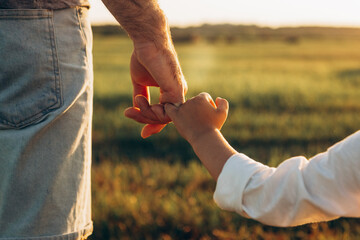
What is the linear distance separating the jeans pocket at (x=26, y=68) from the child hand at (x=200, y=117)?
37cm

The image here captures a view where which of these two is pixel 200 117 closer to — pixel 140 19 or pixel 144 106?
pixel 144 106

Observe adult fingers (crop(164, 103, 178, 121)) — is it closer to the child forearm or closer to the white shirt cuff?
the child forearm

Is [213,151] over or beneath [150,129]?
over

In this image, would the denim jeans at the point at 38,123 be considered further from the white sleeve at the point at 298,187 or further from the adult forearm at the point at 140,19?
the white sleeve at the point at 298,187

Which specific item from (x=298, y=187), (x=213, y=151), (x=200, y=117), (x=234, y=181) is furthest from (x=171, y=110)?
(x=298, y=187)

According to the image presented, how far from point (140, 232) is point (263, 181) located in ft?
6.01

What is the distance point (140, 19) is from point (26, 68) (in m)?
0.44

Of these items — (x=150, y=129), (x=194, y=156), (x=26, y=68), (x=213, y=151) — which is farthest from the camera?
(x=194, y=156)

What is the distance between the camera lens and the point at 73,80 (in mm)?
1424

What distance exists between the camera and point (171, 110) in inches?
56.2

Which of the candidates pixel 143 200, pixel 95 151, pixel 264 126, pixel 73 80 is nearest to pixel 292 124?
pixel 264 126

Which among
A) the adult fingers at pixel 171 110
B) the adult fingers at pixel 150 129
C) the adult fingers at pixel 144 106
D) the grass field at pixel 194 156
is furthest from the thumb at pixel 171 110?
the grass field at pixel 194 156

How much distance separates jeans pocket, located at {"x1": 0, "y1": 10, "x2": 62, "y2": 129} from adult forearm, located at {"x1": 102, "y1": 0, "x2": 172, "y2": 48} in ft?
0.96

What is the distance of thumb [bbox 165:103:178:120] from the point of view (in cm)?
141
